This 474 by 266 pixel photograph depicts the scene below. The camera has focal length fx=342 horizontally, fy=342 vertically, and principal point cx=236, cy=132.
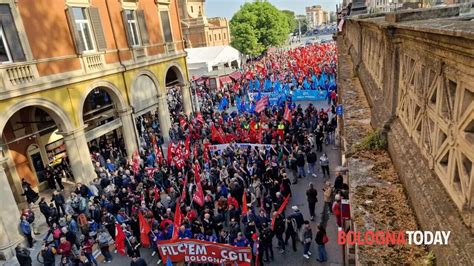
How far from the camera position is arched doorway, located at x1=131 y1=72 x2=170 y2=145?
20.6 m

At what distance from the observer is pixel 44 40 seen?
14.6 m

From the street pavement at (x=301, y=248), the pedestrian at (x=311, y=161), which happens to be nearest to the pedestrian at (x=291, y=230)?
the street pavement at (x=301, y=248)

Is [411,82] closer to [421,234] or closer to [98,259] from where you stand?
[421,234]

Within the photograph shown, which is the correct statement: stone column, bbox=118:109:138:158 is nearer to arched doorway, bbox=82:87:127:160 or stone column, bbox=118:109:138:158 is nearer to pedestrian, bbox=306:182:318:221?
arched doorway, bbox=82:87:127:160

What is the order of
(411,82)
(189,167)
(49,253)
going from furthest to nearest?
(189,167) → (49,253) → (411,82)

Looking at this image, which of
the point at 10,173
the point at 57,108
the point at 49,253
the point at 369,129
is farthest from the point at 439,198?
the point at 10,173

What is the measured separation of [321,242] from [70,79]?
42.2ft

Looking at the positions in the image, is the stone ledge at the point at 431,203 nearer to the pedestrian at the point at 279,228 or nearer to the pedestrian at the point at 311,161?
the pedestrian at the point at 279,228

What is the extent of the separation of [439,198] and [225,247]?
721 cm

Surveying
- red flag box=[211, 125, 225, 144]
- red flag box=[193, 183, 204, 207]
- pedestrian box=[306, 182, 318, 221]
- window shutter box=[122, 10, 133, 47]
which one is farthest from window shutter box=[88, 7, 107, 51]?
pedestrian box=[306, 182, 318, 221]

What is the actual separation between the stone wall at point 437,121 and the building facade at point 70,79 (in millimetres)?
13161

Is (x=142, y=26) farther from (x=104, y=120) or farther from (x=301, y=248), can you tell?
(x=301, y=248)

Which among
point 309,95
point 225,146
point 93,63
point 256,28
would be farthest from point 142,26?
point 256,28

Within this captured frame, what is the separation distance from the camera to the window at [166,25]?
23.5m
